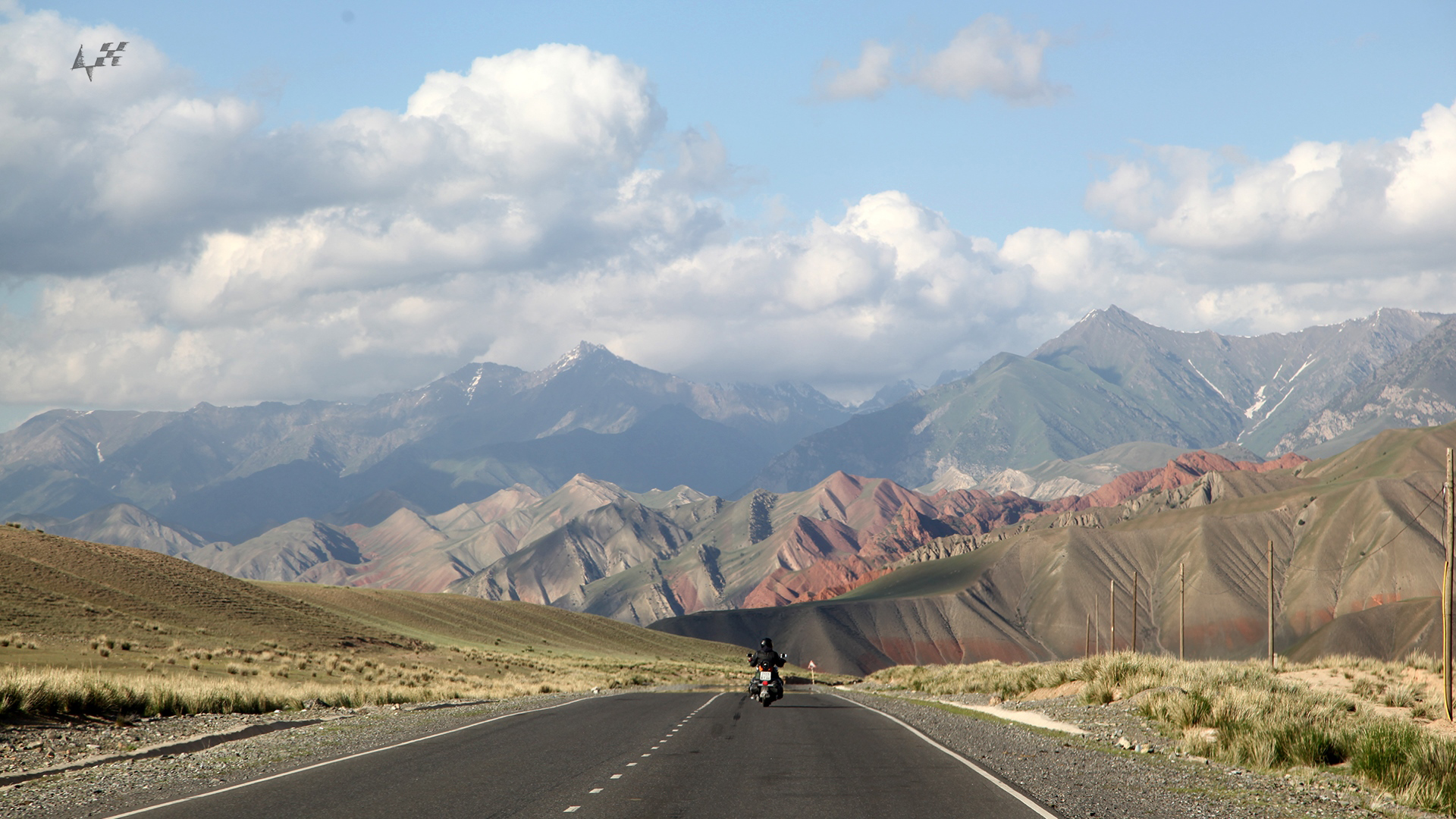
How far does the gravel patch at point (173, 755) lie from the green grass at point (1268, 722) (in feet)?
55.8

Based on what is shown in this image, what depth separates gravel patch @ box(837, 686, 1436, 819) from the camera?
1470 centimetres

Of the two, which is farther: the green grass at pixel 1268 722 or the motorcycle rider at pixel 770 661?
the motorcycle rider at pixel 770 661

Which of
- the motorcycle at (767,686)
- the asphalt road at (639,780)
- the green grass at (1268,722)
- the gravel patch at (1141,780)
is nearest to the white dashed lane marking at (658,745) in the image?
the asphalt road at (639,780)

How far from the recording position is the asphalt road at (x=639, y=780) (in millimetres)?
13969

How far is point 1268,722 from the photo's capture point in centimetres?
2117

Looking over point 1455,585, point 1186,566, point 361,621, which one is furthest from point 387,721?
point 1186,566

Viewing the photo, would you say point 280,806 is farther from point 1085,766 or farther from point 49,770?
point 1085,766

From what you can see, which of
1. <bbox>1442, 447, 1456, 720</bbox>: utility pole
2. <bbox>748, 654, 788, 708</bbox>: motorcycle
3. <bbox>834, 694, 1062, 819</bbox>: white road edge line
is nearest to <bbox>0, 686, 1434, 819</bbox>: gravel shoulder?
<bbox>834, 694, 1062, 819</bbox>: white road edge line

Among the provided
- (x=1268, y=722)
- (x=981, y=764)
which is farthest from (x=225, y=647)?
(x=1268, y=722)

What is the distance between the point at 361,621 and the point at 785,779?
7764cm

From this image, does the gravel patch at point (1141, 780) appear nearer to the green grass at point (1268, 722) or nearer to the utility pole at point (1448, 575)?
the green grass at point (1268, 722)

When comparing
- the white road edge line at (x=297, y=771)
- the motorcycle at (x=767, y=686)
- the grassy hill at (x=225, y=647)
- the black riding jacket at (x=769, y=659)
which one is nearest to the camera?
the white road edge line at (x=297, y=771)

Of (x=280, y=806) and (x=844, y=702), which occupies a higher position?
(x=280, y=806)

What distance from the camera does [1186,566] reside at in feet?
598
